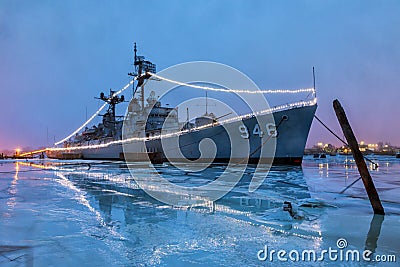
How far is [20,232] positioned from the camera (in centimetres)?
450

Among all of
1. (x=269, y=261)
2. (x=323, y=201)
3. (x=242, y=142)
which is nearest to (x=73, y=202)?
(x=269, y=261)

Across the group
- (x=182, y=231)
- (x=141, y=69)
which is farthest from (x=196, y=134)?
(x=182, y=231)

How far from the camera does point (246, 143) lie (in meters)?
23.5

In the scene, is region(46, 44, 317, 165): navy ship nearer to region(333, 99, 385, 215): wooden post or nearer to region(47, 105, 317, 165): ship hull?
region(47, 105, 317, 165): ship hull

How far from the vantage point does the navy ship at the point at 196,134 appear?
2181 centimetres

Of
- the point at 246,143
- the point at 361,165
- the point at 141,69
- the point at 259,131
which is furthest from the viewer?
the point at 141,69

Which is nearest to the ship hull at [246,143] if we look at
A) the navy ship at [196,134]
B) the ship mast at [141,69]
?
the navy ship at [196,134]

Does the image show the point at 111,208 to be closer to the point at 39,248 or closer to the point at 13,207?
the point at 13,207

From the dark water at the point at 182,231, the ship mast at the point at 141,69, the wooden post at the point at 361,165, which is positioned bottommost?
the dark water at the point at 182,231

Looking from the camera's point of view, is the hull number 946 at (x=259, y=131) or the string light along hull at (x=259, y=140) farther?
the hull number 946 at (x=259, y=131)

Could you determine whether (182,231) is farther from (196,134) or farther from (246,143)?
(196,134)

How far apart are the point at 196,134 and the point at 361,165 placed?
64.1 ft

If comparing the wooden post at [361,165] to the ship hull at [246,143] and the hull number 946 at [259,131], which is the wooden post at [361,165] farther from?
the hull number 946 at [259,131]

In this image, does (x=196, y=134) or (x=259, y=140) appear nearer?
(x=259, y=140)
